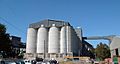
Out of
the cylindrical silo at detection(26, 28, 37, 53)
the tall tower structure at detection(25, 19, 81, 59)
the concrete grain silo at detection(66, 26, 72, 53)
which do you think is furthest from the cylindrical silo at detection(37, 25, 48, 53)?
the concrete grain silo at detection(66, 26, 72, 53)

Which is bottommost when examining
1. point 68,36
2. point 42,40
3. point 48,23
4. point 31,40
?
point 42,40

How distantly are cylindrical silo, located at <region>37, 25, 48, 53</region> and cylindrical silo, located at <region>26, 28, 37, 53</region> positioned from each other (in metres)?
4.65

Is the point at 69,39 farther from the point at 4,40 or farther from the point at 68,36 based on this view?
the point at 4,40

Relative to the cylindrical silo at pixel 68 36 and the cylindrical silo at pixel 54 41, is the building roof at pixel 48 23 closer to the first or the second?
the cylindrical silo at pixel 68 36

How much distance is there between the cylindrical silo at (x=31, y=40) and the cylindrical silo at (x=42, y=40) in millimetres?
4650

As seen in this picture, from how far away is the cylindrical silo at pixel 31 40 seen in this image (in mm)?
171125

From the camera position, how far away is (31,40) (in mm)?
172000

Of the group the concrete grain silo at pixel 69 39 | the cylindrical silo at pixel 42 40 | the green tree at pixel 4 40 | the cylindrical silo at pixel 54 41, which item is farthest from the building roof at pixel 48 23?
the green tree at pixel 4 40

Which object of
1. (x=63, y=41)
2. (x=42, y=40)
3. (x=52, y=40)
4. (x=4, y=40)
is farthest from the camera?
(x=42, y=40)

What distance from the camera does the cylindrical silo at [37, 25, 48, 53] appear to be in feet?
545

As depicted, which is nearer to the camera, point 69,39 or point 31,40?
point 69,39

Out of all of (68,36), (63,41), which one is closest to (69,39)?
(68,36)

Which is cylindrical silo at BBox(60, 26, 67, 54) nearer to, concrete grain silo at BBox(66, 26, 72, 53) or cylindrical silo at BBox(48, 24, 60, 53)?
concrete grain silo at BBox(66, 26, 72, 53)

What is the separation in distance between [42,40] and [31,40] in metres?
10.0
